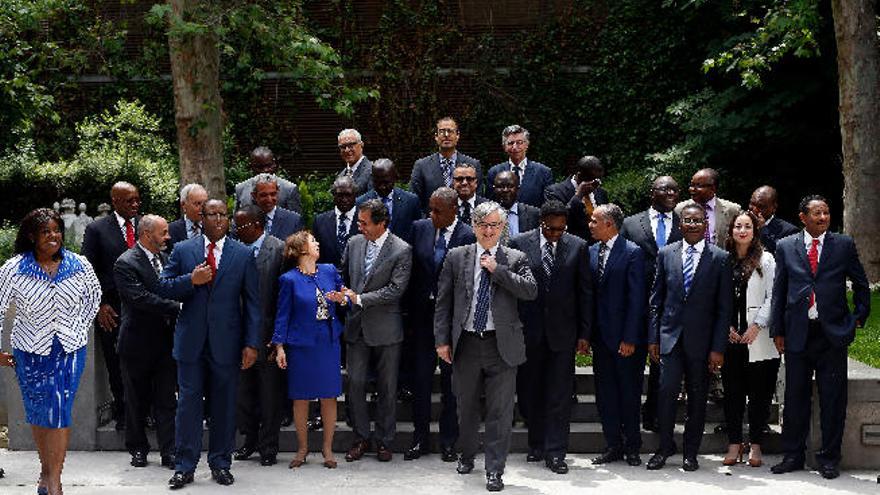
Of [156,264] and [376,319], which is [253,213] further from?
[376,319]

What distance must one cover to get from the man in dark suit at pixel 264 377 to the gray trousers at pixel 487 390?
151 centimetres

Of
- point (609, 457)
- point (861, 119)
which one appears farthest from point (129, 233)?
point (861, 119)

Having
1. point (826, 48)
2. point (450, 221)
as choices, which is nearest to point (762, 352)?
point (450, 221)

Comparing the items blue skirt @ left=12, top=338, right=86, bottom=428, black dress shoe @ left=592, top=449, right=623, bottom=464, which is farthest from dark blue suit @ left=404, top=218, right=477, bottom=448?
blue skirt @ left=12, top=338, right=86, bottom=428

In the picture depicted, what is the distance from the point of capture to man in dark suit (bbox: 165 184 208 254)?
10.0 m

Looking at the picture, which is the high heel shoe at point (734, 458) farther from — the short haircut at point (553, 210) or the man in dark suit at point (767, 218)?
the short haircut at point (553, 210)

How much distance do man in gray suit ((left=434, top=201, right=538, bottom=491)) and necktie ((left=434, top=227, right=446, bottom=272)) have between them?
1.73 feet

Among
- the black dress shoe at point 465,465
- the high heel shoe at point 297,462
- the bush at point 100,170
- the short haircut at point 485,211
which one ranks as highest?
the bush at point 100,170

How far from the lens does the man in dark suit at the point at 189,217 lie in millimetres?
10023

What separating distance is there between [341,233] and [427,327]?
1.19 metres

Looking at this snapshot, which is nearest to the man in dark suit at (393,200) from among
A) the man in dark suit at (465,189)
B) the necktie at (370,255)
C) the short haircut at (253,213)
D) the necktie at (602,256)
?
the man in dark suit at (465,189)

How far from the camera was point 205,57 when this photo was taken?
15.5m

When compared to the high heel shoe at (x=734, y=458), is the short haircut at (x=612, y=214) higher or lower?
higher

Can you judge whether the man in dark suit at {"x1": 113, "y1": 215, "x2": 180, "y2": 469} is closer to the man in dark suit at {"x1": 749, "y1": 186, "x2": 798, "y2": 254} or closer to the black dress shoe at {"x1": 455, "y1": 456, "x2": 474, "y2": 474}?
the black dress shoe at {"x1": 455, "y1": 456, "x2": 474, "y2": 474}
